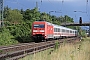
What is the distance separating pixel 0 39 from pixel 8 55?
1979 centimetres

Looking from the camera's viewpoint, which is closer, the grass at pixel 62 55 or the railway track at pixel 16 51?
the grass at pixel 62 55

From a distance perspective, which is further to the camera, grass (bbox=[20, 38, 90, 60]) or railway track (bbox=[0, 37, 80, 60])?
railway track (bbox=[0, 37, 80, 60])

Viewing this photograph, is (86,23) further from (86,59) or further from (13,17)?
(86,59)

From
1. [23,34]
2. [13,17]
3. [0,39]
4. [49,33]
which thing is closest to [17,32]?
[23,34]

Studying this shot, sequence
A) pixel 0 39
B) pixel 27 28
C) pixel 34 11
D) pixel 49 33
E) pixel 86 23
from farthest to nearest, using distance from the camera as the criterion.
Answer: pixel 86 23, pixel 34 11, pixel 27 28, pixel 49 33, pixel 0 39

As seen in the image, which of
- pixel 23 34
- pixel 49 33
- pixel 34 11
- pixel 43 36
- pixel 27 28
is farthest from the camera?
pixel 34 11

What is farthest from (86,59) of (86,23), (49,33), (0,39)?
(86,23)

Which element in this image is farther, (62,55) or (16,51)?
(16,51)

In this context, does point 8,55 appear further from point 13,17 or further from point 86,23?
point 86,23

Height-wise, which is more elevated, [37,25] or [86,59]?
[37,25]

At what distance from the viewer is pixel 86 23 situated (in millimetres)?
115875

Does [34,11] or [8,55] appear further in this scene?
[34,11]

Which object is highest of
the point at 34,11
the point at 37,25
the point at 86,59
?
the point at 34,11

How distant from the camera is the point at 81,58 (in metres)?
11.5
